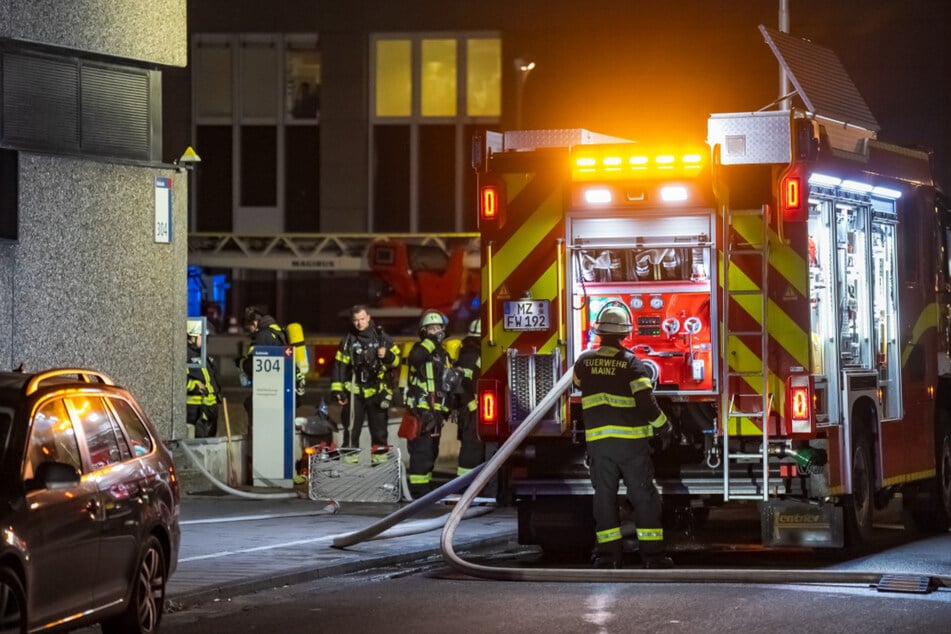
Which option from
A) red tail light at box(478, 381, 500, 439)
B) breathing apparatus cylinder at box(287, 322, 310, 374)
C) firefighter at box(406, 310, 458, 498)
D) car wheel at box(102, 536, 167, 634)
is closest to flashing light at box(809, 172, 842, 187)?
red tail light at box(478, 381, 500, 439)

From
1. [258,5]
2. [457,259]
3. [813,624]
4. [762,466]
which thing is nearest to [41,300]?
[762,466]

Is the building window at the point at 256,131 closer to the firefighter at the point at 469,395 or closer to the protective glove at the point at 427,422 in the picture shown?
the firefighter at the point at 469,395

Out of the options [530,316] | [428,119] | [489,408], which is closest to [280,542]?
[489,408]

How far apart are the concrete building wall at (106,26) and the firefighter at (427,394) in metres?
3.55

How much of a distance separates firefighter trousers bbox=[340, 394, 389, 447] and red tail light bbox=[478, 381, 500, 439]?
5.27m

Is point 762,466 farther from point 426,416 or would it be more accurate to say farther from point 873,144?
point 426,416

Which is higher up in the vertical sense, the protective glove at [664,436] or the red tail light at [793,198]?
the red tail light at [793,198]

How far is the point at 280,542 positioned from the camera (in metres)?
12.7

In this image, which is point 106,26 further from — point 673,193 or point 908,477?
point 908,477

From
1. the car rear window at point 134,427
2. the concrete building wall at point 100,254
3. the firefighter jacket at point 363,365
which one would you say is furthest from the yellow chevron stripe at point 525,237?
the firefighter jacket at point 363,365

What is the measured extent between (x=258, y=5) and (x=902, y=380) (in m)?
35.4

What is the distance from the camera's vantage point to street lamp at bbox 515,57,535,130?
41775 mm

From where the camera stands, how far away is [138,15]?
15859 mm

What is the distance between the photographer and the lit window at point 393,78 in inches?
1850
